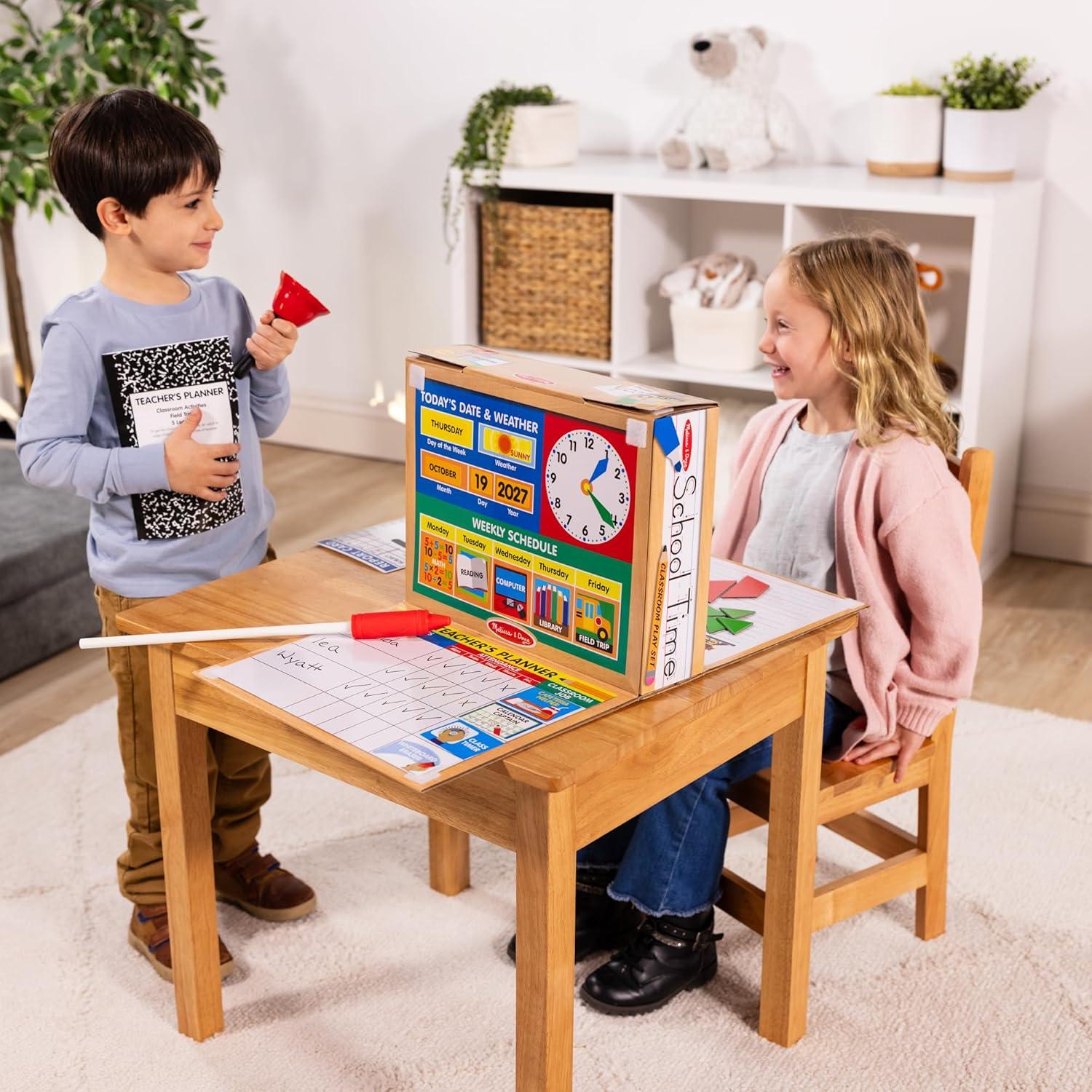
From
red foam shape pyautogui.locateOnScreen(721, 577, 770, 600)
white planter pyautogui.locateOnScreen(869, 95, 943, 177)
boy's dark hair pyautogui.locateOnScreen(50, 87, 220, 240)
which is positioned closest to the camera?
red foam shape pyautogui.locateOnScreen(721, 577, 770, 600)

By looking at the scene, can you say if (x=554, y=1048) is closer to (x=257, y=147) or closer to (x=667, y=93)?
(x=667, y=93)

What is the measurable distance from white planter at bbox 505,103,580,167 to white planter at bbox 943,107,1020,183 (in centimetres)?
86

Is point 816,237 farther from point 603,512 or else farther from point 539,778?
point 539,778

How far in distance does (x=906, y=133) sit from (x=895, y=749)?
1.78 meters

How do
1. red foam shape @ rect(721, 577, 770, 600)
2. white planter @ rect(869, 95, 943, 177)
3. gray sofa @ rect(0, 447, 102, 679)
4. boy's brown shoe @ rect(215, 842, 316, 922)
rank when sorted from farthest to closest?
white planter @ rect(869, 95, 943, 177) → gray sofa @ rect(0, 447, 102, 679) → boy's brown shoe @ rect(215, 842, 316, 922) → red foam shape @ rect(721, 577, 770, 600)

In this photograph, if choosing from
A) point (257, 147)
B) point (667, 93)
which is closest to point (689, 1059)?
point (667, 93)

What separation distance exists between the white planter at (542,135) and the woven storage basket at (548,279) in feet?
0.36

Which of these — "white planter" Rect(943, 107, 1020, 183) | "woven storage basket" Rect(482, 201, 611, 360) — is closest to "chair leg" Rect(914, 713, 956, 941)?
"white planter" Rect(943, 107, 1020, 183)

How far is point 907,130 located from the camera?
2.99 m

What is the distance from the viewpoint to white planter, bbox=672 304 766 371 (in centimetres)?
309

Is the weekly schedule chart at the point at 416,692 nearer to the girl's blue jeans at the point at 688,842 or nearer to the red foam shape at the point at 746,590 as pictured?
the red foam shape at the point at 746,590

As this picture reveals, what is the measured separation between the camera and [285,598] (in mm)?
1474

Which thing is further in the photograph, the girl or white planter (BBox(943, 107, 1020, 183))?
white planter (BBox(943, 107, 1020, 183))

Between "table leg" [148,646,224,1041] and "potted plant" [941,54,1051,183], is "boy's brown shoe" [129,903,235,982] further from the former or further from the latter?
"potted plant" [941,54,1051,183]
